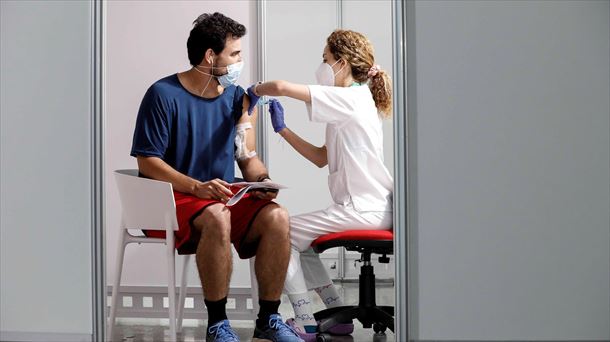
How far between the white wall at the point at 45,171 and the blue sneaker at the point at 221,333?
1.67ft

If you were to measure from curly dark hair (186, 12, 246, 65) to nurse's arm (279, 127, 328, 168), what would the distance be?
0.52 m

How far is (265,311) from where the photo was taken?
351 centimetres

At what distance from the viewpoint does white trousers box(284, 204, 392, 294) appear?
381cm

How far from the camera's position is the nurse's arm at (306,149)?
4164 millimetres

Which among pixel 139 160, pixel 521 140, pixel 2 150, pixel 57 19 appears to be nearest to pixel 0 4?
pixel 57 19

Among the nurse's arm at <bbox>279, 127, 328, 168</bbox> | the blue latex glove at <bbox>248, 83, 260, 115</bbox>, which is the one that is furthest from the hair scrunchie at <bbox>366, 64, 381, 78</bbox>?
the blue latex glove at <bbox>248, 83, 260, 115</bbox>

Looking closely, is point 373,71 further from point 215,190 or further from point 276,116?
point 215,190

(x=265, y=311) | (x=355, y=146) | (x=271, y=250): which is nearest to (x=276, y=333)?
(x=265, y=311)

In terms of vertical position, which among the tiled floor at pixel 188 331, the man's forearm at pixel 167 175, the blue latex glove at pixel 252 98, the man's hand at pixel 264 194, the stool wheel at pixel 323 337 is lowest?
the tiled floor at pixel 188 331

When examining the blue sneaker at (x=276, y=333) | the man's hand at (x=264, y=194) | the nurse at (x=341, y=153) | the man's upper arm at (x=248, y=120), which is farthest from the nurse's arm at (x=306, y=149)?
the blue sneaker at (x=276, y=333)

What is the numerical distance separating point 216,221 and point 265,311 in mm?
414

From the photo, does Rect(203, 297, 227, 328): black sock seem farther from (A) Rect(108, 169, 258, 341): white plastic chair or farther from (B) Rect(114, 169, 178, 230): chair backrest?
(B) Rect(114, 169, 178, 230): chair backrest

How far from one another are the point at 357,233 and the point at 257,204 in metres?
0.44

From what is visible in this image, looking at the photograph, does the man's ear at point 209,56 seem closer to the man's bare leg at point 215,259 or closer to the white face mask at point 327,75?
the white face mask at point 327,75
